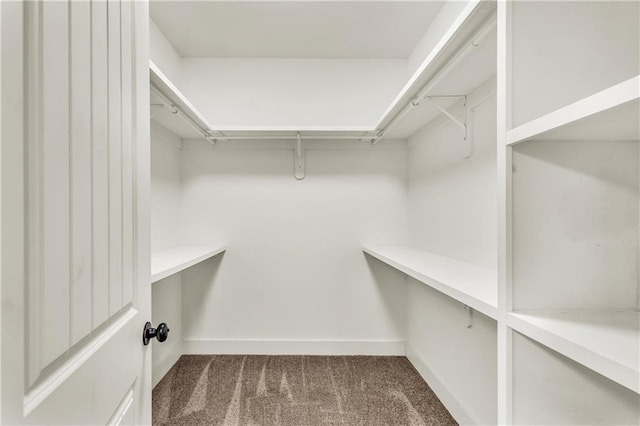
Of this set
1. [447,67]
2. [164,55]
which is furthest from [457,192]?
[164,55]

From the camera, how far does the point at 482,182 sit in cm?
139

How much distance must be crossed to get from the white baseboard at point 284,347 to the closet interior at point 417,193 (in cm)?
1

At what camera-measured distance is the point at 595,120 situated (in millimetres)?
517

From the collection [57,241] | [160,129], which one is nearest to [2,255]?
[57,241]

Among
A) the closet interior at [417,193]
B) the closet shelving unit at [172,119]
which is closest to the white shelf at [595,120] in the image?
the closet interior at [417,193]

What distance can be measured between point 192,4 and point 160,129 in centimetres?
75

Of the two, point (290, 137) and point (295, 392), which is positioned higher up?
point (290, 137)

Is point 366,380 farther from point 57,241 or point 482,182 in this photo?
point 57,241

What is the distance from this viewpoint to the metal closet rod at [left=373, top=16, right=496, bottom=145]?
86 centimetres

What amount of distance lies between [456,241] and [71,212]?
1617 mm

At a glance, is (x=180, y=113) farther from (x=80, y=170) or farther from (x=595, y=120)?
(x=595, y=120)

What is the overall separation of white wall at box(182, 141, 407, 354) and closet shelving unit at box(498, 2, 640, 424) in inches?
63.5

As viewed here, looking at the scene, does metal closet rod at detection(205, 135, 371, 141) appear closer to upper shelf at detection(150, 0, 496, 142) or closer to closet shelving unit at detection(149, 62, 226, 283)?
upper shelf at detection(150, 0, 496, 142)

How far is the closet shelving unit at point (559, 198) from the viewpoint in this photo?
63 cm
